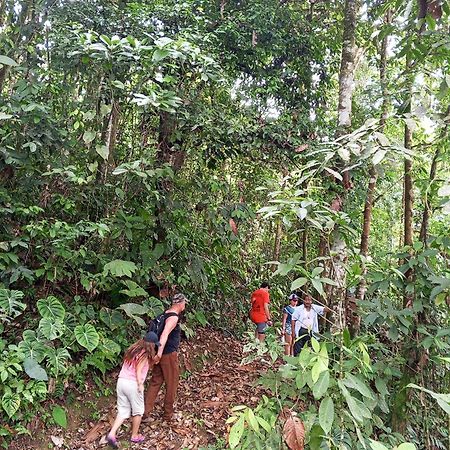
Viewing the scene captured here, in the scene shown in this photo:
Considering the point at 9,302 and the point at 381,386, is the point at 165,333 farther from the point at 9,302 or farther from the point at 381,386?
the point at 381,386

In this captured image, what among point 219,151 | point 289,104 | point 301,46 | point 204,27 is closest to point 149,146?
point 219,151

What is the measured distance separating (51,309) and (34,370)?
73cm

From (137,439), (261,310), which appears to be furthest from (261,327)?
(137,439)

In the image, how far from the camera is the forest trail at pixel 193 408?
14.2 ft

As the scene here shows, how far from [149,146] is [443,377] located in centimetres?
468

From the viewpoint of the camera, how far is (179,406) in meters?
5.18

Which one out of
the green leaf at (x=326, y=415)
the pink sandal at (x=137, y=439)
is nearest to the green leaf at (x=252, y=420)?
the green leaf at (x=326, y=415)

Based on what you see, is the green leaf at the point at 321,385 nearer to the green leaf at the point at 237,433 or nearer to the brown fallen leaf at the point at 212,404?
the green leaf at the point at 237,433

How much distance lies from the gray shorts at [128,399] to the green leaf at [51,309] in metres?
1.06

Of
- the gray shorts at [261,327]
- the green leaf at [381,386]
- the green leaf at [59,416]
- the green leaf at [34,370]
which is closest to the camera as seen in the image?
the green leaf at [381,386]

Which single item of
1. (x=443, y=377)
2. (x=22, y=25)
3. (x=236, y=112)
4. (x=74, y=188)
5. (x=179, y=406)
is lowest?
(x=179, y=406)

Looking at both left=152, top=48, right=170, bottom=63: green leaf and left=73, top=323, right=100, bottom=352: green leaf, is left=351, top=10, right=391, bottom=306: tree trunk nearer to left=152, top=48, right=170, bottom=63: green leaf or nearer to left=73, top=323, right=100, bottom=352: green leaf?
left=152, top=48, right=170, bottom=63: green leaf

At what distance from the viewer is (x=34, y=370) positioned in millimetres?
4098

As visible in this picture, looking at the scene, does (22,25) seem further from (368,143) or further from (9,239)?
(368,143)
